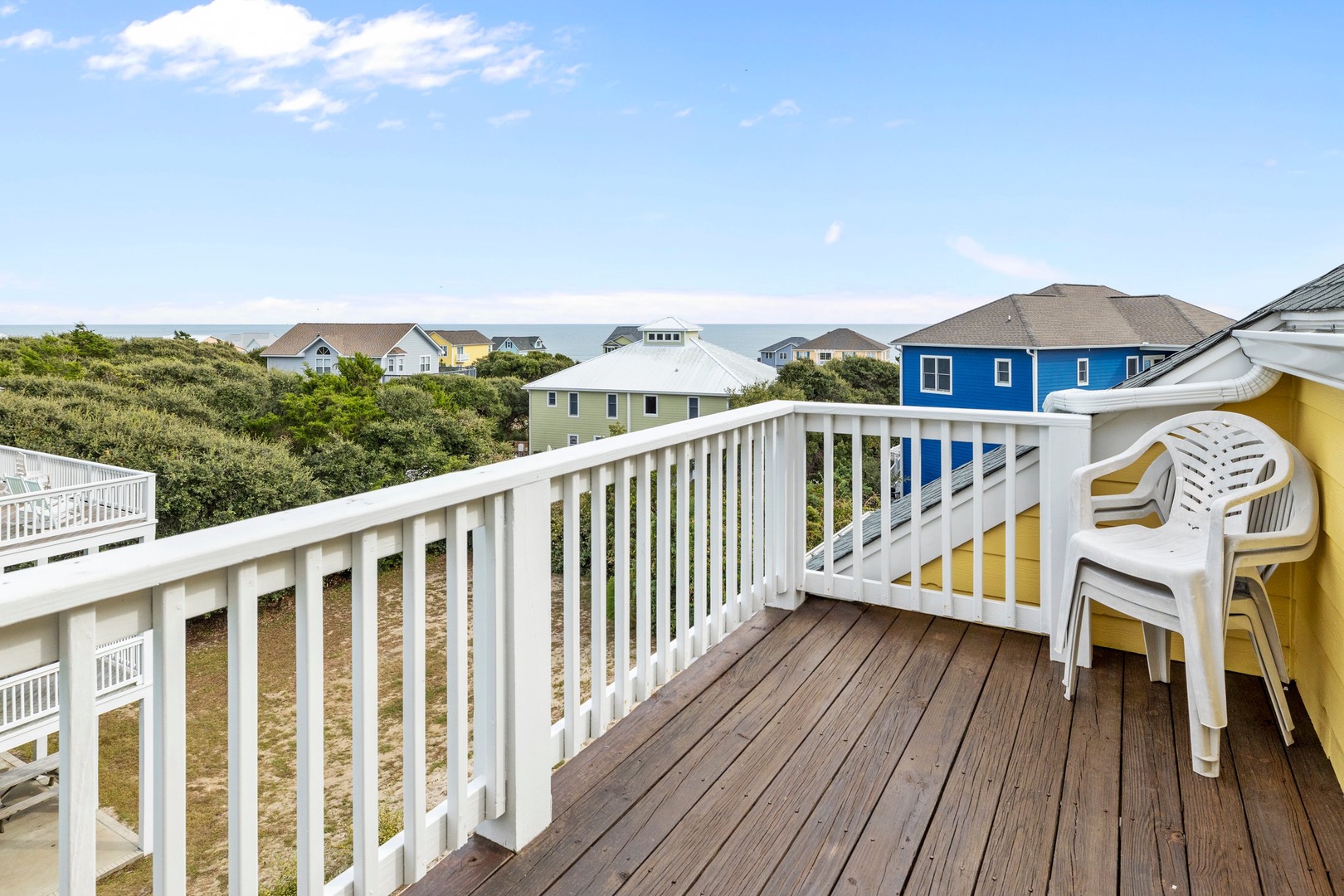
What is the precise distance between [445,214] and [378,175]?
2.94m

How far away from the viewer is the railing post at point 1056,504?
242 centimetres

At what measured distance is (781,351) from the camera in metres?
28.2

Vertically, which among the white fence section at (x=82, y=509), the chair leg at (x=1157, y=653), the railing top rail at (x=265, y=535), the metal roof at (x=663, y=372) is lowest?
the white fence section at (x=82, y=509)

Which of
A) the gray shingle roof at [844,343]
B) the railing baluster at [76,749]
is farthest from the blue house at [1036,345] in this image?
the railing baluster at [76,749]

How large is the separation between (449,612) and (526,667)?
23 centimetres

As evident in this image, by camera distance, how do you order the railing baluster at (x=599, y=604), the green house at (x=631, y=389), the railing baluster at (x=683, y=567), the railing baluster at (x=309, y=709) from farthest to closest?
A: the green house at (x=631, y=389) < the railing baluster at (x=683, y=567) < the railing baluster at (x=599, y=604) < the railing baluster at (x=309, y=709)

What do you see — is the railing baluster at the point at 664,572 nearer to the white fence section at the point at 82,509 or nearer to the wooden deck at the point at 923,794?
the wooden deck at the point at 923,794

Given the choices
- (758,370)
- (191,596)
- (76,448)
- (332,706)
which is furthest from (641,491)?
(758,370)

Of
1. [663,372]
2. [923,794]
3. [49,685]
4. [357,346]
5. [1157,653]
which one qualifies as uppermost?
[357,346]

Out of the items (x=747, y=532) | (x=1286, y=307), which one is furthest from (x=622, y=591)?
(x=1286, y=307)

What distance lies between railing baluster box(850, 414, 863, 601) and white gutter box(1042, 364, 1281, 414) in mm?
643

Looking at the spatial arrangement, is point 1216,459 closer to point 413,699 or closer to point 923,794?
point 923,794

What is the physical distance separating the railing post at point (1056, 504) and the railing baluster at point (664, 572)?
1.22 metres

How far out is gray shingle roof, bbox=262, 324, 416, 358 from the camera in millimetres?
31547
